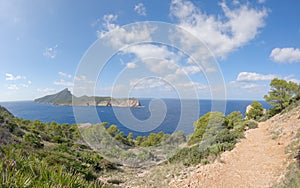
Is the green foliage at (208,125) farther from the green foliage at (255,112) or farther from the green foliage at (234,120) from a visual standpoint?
the green foliage at (255,112)

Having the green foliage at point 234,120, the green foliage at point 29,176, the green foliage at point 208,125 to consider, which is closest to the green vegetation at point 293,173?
the green foliage at point 29,176

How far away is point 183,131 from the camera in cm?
2045

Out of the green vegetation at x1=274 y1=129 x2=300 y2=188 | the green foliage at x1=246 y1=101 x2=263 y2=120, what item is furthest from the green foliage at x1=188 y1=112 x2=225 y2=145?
the green foliage at x1=246 y1=101 x2=263 y2=120

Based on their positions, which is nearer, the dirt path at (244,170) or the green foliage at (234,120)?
the dirt path at (244,170)

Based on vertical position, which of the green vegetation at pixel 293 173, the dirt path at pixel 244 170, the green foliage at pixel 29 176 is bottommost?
the dirt path at pixel 244 170

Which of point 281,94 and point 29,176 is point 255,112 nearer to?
point 281,94

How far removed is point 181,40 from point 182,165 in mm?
5711

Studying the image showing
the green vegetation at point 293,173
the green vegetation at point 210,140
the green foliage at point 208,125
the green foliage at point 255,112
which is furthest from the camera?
the green foliage at point 255,112

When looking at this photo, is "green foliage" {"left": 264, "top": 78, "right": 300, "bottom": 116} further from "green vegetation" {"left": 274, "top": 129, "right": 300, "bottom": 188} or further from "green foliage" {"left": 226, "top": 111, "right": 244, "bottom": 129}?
"green vegetation" {"left": 274, "top": 129, "right": 300, "bottom": 188}

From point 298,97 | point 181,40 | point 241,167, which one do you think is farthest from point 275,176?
point 298,97

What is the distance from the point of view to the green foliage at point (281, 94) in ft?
66.4

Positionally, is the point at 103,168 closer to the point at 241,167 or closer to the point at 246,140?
the point at 241,167

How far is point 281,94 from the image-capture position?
21.0 meters

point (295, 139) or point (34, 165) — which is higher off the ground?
point (34, 165)
